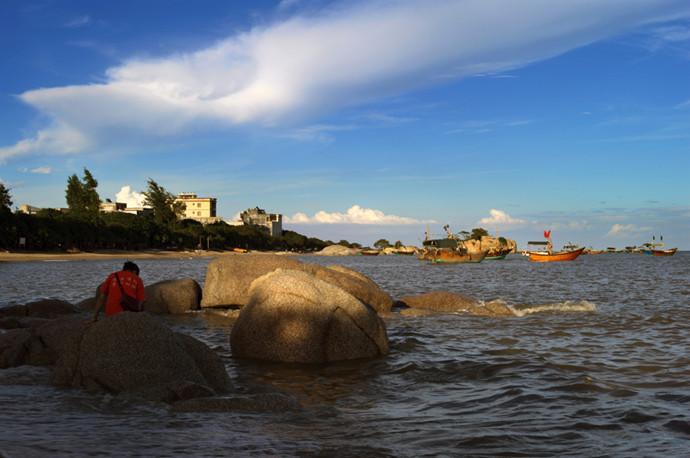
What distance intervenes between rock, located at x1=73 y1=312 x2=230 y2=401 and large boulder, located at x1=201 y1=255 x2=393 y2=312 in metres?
10.7

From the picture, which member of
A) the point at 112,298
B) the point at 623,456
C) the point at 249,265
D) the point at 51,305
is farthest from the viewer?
the point at 249,265

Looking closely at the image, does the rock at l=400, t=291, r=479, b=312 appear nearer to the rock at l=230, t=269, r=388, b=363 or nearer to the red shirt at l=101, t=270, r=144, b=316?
the rock at l=230, t=269, r=388, b=363

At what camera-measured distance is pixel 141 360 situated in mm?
9398

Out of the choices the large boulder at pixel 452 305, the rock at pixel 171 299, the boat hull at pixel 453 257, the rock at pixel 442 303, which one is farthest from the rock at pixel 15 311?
the boat hull at pixel 453 257

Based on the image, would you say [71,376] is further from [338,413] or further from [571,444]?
[571,444]

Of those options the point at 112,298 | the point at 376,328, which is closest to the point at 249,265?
the point at 376,328

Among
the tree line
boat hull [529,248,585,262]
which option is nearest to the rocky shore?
the tree line

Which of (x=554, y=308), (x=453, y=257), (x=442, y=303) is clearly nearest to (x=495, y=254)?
(x=453, y=257)

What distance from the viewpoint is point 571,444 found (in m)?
7.28

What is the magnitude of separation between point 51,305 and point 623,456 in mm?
18114

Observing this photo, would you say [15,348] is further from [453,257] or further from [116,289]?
[453,257]

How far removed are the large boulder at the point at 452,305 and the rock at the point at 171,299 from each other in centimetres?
751

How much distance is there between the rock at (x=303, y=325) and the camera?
41.9 ft

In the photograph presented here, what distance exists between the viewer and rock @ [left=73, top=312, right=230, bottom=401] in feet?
30.3
